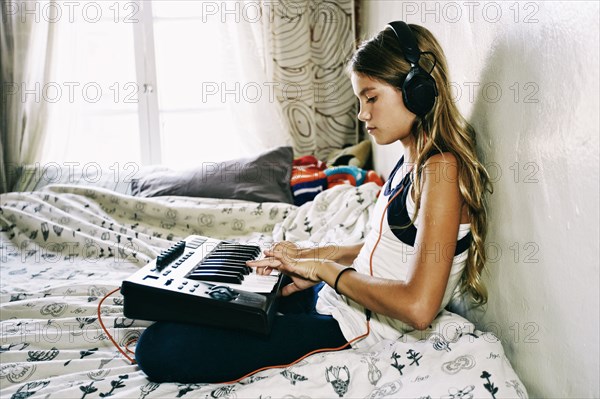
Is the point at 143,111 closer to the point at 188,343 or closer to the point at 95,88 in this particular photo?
the point at 95,88

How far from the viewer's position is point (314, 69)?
270 centimetres

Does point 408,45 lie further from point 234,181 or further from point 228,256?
point 234,181

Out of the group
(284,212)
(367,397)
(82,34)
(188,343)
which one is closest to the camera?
(367,397)

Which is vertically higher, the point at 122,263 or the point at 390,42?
the point at 390,42

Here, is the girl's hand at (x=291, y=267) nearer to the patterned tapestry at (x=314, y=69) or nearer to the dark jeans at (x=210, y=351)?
the dark jeans at (x=210, y=351)

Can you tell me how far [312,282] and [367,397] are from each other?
0.31 meters

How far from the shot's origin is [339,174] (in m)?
2.34

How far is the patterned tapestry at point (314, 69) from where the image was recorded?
2.61 meters

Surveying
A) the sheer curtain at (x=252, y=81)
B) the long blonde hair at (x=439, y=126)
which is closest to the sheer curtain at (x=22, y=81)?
the sheer curtain at (x=252, y=81)

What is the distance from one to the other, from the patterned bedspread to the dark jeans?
0.03m

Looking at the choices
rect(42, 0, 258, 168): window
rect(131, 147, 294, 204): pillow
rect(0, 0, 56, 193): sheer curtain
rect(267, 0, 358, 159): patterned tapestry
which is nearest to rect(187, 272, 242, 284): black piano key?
rect(131, 147, 294, 204): pillow

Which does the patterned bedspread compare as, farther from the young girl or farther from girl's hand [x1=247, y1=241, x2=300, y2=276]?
girl's hand [x1=247, y1=241, x2=300, y2=276]

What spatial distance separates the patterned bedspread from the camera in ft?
3.16

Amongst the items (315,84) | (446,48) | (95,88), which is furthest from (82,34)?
(446,48)
